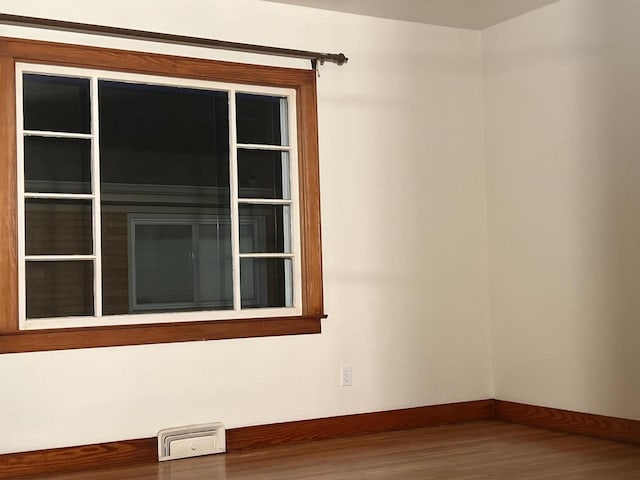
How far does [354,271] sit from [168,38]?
164cm

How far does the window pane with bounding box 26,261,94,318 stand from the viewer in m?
4.25

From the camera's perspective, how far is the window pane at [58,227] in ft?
14.0

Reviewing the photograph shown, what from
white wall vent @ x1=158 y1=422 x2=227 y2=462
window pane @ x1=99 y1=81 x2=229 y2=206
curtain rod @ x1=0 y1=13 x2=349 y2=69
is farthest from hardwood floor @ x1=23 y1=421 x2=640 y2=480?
curtain rod @ x1=0 y1=13 x2=349 y2=69

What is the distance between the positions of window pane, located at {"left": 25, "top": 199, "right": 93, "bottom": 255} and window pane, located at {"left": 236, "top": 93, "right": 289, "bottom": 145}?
982 mm

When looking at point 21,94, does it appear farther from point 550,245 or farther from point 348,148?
point 550,245

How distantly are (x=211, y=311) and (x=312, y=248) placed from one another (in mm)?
668

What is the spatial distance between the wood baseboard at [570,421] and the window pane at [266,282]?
1531 millimetres

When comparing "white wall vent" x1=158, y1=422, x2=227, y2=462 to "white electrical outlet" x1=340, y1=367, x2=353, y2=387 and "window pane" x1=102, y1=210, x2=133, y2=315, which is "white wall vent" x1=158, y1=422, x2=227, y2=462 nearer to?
"window pane" x1=102, y1=210, x2=133, y2=315

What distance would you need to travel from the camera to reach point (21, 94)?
14.0 feet

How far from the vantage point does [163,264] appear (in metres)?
4.61

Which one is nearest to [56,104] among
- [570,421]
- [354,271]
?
[354,271]

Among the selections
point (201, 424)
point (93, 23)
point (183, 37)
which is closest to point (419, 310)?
point (201, 424)

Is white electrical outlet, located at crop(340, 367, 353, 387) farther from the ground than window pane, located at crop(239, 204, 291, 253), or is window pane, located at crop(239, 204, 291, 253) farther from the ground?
window pane, located at crop(239, 204, 291, 253)

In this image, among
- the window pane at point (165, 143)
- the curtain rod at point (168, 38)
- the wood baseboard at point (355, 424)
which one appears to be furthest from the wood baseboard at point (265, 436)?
the curtain rod at point (168, 38)
